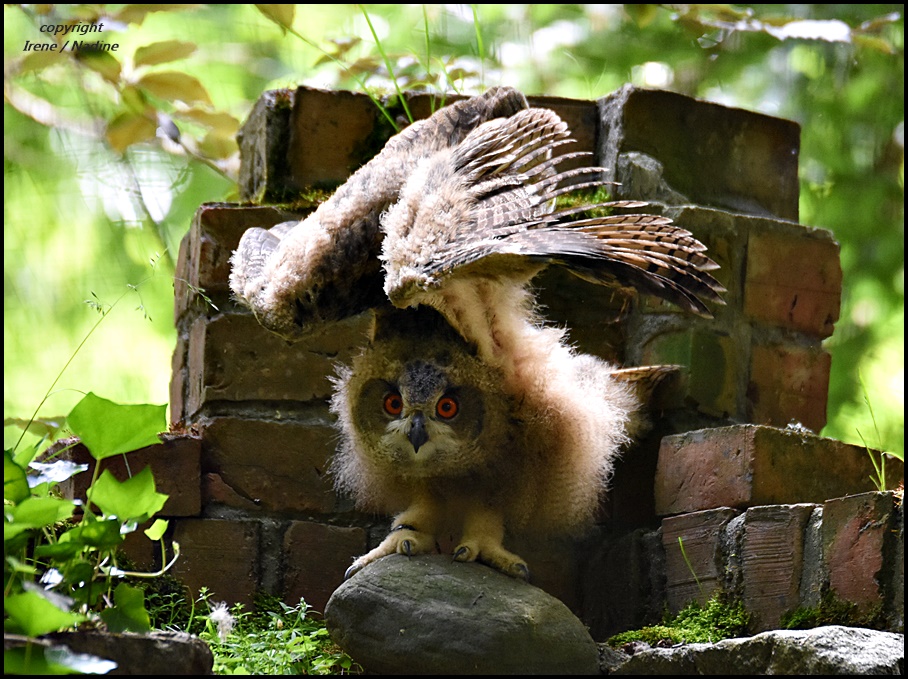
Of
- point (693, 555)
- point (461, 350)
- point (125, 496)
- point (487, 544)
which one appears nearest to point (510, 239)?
point (461, 350)

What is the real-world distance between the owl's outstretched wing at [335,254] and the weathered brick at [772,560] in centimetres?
100

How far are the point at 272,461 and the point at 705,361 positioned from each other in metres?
1.18

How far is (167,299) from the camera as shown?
13.8 feet

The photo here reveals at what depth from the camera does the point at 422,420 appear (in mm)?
2271

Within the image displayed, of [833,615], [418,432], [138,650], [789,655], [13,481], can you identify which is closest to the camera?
[138,650]

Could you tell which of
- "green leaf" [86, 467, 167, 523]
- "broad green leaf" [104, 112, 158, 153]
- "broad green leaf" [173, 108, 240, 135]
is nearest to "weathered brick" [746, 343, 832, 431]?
"green leaf" [86, 467, 167, 523]

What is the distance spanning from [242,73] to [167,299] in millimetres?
1065

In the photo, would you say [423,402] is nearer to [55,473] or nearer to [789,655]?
[55,473]

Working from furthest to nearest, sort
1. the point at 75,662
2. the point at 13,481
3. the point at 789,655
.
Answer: the point at 789,655, the point at 13,481, the point at 75,662

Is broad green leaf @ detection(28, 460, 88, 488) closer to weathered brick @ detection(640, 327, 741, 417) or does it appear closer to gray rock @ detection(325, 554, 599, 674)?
gray rock @ detection(325, 554, 599, 674)

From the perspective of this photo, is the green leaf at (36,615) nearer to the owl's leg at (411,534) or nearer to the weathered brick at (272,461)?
the owl's leg at (411,534)

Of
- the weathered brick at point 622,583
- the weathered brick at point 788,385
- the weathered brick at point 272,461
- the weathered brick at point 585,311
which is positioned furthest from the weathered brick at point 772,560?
the weathered brick at point 272,461

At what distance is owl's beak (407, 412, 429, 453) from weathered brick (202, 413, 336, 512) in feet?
1.98

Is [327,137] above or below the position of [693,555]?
above
